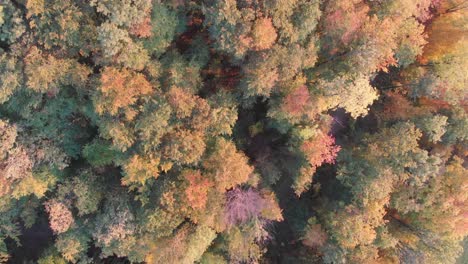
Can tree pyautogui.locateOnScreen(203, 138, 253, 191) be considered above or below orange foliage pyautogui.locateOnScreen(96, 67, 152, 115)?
below

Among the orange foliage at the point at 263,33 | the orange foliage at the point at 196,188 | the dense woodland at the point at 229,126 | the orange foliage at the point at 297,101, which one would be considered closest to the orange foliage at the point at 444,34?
the dense woodland at the point at 229,126

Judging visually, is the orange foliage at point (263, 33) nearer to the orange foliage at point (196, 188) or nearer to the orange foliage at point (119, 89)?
the orange foliage at point (119, 89)

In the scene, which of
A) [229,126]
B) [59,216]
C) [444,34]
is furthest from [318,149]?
[59,216]

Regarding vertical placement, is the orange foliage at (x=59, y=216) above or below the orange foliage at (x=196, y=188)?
below

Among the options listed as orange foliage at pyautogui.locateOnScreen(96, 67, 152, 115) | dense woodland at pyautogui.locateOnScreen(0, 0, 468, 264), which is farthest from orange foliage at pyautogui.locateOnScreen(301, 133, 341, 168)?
orange foliage at pyautogui.locateOnScreen(96, 67, 152, 115)

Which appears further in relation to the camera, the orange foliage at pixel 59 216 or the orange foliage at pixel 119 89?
the orange foliage at pixel 59 216

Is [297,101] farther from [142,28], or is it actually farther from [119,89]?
[119,89]

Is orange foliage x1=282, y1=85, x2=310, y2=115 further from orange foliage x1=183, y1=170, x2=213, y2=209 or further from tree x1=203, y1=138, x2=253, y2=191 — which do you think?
orange foliage x1=183, y1=170, x2=213, y2=209

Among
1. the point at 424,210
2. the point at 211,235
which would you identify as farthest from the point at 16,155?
the point at 424,210
